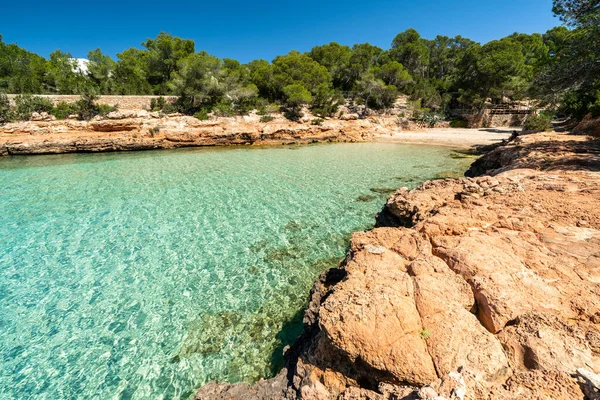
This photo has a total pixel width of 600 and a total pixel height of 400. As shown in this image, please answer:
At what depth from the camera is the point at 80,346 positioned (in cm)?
412

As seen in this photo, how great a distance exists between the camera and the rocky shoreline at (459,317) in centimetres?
204

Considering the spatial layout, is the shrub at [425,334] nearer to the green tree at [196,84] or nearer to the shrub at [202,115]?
the shrub at [202,115]

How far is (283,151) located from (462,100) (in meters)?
29.6

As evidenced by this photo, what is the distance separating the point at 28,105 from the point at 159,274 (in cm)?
3147

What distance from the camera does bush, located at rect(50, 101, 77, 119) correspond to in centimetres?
2612

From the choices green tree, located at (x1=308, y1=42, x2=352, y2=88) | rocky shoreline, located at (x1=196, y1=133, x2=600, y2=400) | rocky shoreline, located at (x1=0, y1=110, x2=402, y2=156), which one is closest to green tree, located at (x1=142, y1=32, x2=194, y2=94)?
rocky shoreline, located at (x1=0, y1=110, x2=402, y2=156)

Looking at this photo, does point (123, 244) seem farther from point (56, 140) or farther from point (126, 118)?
point (126, 118)

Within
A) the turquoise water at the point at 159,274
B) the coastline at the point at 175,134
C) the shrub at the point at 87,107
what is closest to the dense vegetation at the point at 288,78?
the shrub at the point at 87,107

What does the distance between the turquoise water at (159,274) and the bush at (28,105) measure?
18318 millimetres

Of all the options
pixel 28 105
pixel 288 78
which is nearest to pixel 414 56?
pixel 288 78

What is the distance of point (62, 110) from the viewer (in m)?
26.3

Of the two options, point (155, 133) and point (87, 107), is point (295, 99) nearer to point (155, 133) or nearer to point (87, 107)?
point (155, 133)

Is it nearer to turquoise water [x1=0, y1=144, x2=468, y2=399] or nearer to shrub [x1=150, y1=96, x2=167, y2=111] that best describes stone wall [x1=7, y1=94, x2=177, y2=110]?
shrub [x1=150, y1=96, x2=167, y2=111]

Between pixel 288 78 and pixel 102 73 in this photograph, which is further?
pixel 102 73
